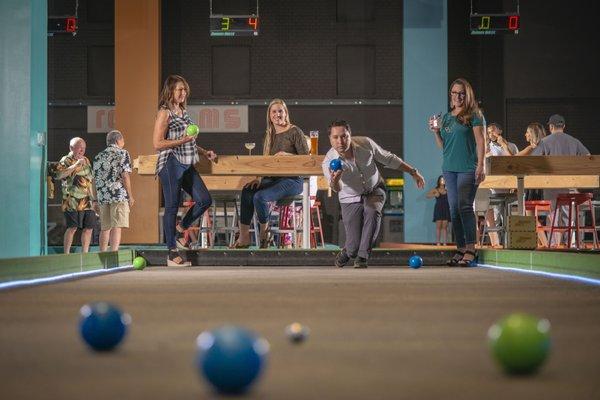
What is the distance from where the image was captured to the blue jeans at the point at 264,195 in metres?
7.20

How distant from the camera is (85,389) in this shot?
5.40ft

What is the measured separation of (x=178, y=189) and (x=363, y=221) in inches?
55.3

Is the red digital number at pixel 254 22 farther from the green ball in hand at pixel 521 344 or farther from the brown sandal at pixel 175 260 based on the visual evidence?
the green ball in hand at pixel 521 344

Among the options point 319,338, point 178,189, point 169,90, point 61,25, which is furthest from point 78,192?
point 319,338

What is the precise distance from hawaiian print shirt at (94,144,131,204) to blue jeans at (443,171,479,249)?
3385 millimetres

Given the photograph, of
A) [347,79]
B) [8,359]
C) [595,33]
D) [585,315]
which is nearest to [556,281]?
[585,315]

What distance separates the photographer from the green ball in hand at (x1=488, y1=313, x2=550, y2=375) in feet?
5.59

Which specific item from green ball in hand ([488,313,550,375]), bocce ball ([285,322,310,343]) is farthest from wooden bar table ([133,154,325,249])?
green ball in hand ([488,313,550,375])

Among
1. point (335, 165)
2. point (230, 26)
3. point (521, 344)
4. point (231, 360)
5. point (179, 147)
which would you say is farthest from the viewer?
point (230, 26)

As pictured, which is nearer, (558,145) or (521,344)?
(521,344)

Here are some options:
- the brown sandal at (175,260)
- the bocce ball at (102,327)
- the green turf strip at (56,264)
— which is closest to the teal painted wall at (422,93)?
the brown sandal at (175,260)

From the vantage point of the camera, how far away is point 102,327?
2094 mm

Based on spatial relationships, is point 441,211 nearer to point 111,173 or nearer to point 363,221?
point 111,173

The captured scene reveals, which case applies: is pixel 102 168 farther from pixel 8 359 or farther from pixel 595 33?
pixel 595 33
